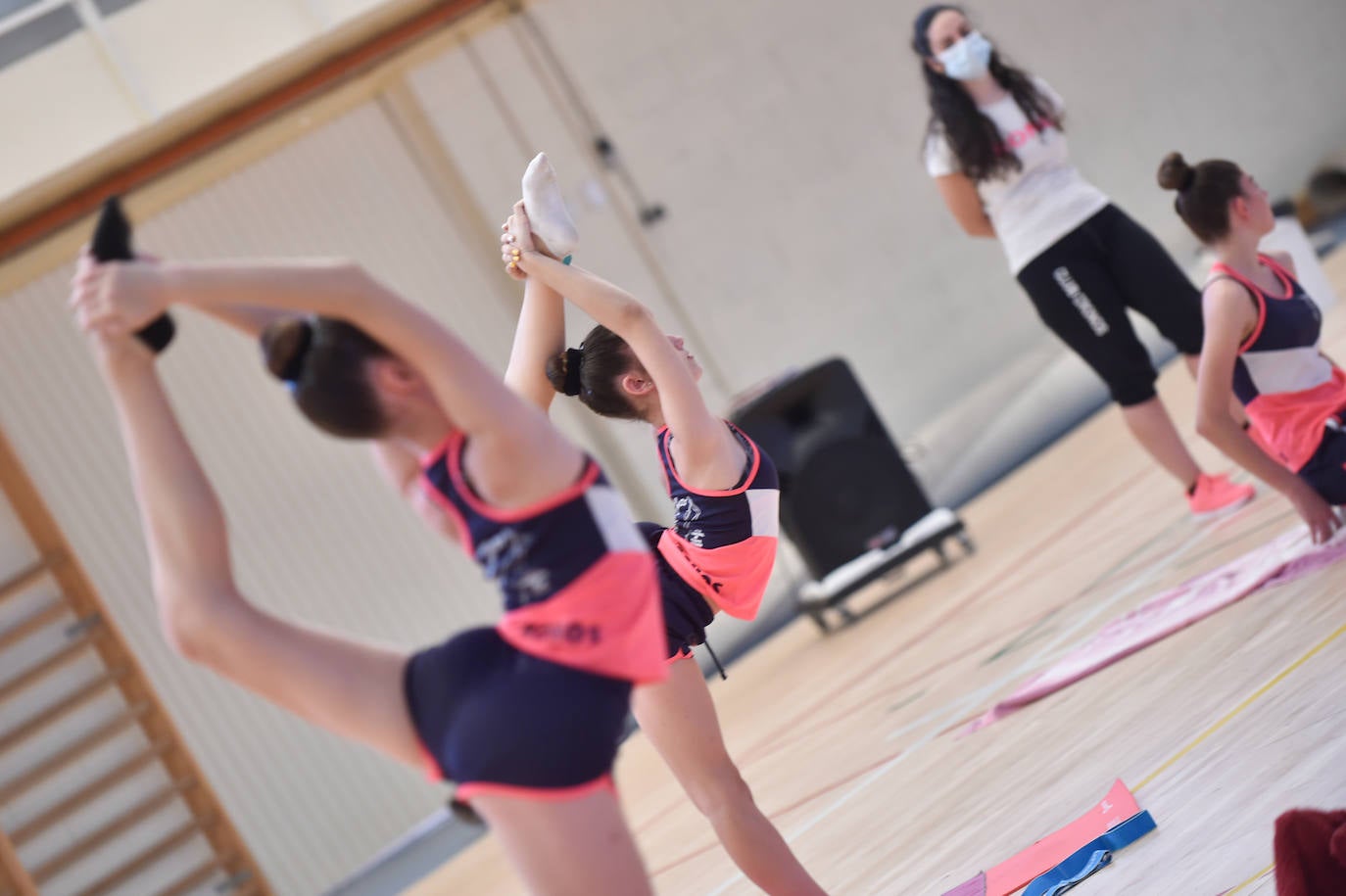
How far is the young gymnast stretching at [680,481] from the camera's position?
1.91 m

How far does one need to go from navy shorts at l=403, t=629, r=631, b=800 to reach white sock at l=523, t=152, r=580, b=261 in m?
0.67

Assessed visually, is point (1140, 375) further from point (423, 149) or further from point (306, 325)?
point (423, 149)

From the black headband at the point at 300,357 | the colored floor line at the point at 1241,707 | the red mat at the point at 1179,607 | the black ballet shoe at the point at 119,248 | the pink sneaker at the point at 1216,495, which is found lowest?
the pink sneaker at the point at 1216,495

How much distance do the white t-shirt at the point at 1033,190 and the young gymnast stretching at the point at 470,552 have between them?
2.41 m

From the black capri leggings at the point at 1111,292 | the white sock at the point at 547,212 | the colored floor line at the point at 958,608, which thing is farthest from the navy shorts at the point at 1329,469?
the colored floor line at the point at 958,608

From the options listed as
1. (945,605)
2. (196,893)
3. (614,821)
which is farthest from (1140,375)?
(196,893)

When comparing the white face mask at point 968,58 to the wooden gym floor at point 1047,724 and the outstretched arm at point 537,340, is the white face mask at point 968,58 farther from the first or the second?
the outstretched arm at point 537,340

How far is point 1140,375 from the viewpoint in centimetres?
349

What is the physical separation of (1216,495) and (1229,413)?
1.00 metres

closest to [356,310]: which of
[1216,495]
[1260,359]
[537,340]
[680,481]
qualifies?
[537,340]

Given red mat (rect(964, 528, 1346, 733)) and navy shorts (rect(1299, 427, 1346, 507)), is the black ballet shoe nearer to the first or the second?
red mat (rect(964, 528, 1346, 733))

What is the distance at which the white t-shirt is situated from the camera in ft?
11.5

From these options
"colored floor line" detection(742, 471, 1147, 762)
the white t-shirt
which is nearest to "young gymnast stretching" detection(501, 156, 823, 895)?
the white t-shirt

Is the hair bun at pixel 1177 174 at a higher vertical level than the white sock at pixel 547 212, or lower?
lower
